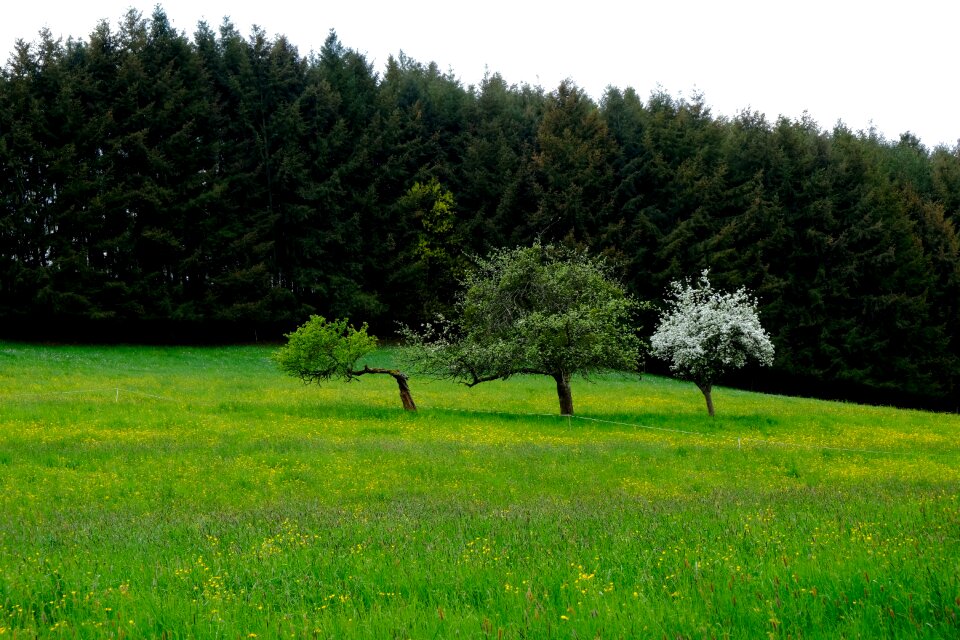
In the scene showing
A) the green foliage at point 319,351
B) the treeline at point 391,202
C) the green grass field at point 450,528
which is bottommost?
the green grass field at point 450,528

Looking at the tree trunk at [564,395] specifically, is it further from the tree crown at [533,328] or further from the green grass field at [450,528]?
the green grass field at [450,528]

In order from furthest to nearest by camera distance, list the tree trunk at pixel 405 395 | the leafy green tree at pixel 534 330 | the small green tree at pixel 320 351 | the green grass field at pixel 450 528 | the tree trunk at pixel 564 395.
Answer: the tree trunk at pixel 564 395
the tree trunk at pixel 405 395
the leafy green tree at pixel 534 330
the small green tree at pixel 320 351
the green grass field at pixel 450 528

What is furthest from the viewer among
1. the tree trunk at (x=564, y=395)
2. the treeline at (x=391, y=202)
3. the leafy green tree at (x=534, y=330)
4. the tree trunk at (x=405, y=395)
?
the treeline at (x=391, y=202)

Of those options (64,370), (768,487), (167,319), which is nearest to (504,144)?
(167,319)

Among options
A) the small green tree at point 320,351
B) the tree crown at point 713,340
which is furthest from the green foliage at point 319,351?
the tree crown at point 713,340

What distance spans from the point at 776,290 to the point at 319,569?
59173 mm

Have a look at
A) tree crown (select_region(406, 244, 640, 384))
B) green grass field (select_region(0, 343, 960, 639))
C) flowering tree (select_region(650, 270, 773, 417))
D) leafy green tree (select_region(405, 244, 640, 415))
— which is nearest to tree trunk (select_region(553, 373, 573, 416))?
leafy green tree (select_region(405, 244, 640, 415))

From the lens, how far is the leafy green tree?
1135 inches

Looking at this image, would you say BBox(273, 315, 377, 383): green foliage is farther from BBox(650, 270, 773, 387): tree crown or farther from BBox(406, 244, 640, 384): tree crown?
BBox(650, 270, 773, 387): tree crown

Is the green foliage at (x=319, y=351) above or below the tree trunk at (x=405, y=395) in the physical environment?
above

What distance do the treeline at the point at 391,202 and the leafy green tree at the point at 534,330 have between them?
2655 centimetres

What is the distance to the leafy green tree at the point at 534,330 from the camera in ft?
94.6

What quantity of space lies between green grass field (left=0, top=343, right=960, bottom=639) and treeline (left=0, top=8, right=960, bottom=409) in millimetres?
24992

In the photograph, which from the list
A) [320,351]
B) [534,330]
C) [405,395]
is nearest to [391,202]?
[405,395]
